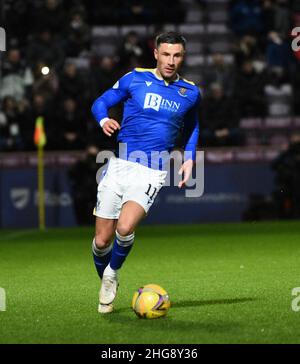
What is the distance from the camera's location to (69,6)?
24.8m

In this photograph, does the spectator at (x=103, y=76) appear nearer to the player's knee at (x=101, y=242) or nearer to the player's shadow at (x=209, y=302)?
the player's shadow at (x=209, y=302)

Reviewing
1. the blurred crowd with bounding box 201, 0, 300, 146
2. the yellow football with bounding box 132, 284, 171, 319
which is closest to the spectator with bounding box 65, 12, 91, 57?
the blurred crowd with bounding box 201, 0, 300, 146

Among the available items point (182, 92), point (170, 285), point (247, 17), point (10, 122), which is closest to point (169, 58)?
point (182, 92)

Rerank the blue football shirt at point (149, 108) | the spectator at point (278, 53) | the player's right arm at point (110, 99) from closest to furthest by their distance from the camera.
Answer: the player's right arm at point (110, 99) < the blue football shirt at point (149, 108) < the spectator at point (278, 53)

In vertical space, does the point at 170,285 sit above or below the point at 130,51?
below

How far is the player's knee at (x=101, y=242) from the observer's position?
9.17 meters

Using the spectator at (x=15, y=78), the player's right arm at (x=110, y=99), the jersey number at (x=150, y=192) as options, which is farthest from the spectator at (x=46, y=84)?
the jersey number at (x=150, y=192)

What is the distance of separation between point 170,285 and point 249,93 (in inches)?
446

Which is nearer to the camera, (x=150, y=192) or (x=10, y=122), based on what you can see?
(x=150, y=192)

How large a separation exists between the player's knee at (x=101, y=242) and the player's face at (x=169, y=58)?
4.95 ft

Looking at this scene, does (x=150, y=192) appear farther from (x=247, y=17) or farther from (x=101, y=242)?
A: (x=247, y=17)

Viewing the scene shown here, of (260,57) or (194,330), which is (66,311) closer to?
(194,330)

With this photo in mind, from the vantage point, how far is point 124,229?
28.9 feet

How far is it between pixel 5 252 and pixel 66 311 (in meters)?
6.24
